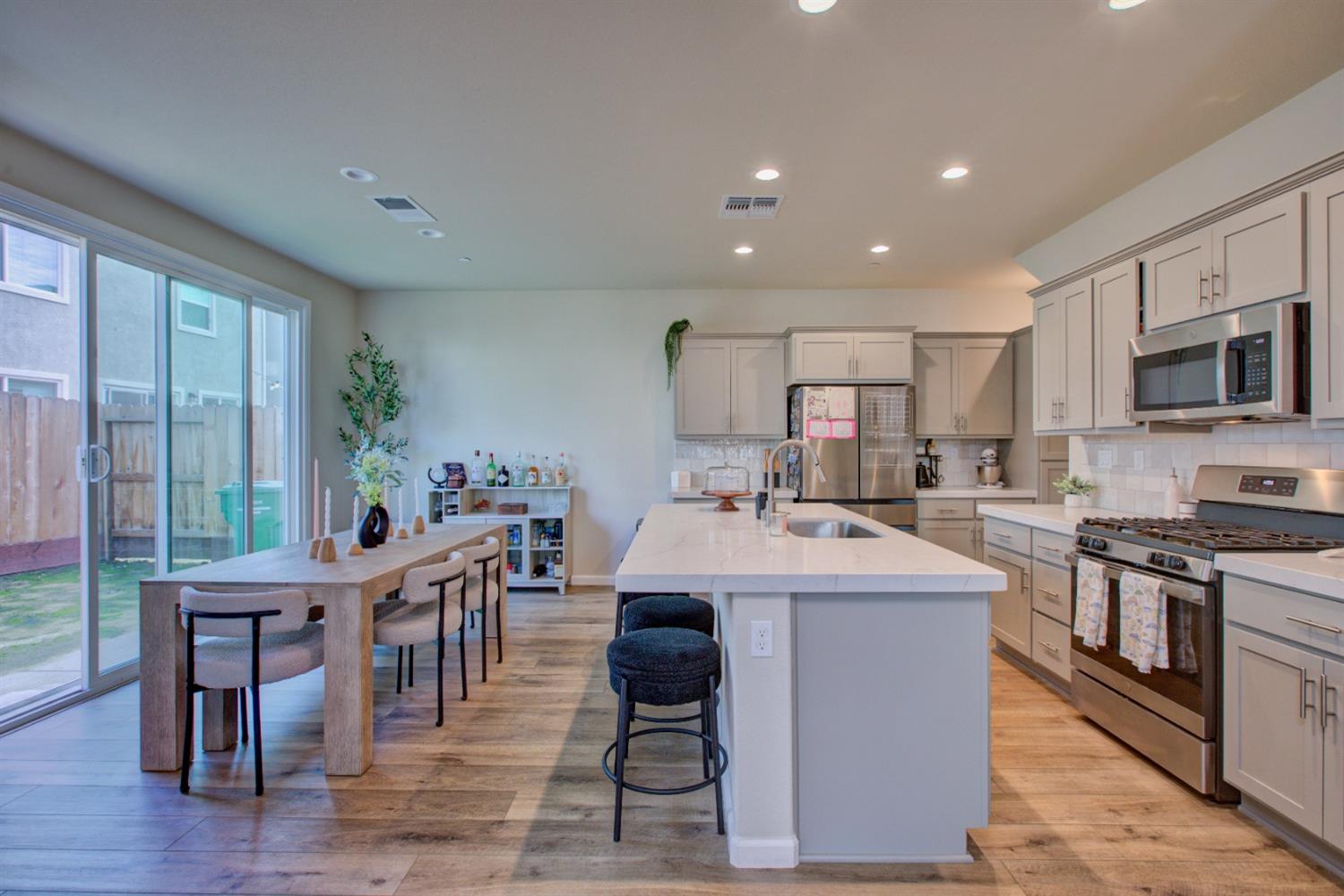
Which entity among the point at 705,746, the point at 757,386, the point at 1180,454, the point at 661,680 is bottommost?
the point at 705,746

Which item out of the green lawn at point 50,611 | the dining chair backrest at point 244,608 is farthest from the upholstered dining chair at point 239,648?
the green lawn at point 50,611

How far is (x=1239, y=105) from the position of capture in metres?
2.41

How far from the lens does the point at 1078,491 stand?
3436 mm

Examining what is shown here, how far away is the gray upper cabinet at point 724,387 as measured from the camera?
500 cm

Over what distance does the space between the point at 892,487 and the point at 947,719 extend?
3.06 m

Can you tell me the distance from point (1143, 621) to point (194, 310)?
543 cm

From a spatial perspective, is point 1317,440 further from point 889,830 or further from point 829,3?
point 829,3

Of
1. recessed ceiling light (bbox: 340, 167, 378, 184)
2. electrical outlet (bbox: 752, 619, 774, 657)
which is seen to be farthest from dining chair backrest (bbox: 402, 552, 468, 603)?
recessed ceiling light (bbox: 340, 167, 378, 184)

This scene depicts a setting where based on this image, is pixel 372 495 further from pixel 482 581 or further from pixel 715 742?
pixel 715 742

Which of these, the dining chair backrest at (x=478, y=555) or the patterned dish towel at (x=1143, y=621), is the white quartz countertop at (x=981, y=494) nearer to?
the patterned dish towel at (x=1143, y=621)

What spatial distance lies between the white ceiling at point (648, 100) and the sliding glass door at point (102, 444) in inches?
24.6

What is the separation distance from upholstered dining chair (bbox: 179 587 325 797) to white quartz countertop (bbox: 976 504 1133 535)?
137 inches

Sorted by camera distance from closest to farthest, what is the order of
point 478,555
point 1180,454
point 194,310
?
point 1180,454, point 478,555, point 194,310

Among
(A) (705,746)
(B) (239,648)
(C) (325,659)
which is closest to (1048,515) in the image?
(A) (705,746)
